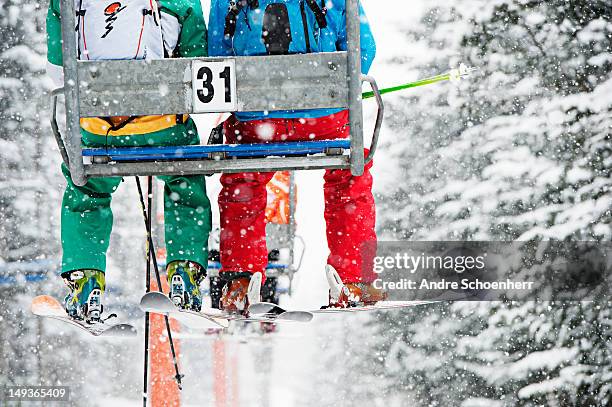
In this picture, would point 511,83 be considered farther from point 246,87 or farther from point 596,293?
point 246,87

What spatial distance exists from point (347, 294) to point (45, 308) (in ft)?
5.14

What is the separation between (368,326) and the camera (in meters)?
21.3

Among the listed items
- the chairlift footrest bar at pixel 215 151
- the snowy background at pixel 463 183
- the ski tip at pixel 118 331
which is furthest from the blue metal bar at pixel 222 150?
the snowy background at pixel 463 183

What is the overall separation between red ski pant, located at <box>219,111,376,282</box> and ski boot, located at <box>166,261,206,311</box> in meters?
0.20

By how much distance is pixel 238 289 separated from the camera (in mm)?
5602

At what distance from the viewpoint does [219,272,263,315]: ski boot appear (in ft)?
18.2

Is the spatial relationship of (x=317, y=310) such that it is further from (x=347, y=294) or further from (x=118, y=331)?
(x=118, y=331)

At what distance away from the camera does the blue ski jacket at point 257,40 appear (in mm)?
5121

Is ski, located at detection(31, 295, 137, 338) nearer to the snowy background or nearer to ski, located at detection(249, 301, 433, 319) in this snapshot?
ski, located at detection(249, 301, 433, 319)

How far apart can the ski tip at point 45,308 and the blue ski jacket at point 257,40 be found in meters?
1.37

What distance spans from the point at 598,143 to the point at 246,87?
1258 cm

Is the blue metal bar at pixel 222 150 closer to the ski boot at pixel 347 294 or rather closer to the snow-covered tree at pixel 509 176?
the ski boot at pixel 347 294

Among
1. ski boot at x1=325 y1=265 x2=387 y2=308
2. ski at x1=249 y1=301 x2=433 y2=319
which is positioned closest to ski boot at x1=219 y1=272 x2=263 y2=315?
ski at x1=249 y1=301 x2=433 y2=319

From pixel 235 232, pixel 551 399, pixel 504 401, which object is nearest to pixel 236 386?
pixel 504 401
